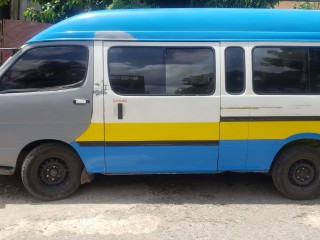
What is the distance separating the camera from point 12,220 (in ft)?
13.6

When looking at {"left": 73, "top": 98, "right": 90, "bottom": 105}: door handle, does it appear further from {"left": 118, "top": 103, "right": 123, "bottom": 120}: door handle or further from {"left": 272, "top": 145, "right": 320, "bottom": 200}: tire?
{"left": 272, "top": 145, "right": 320, "bottom": 200}: tire

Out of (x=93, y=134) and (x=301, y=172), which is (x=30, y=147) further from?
(x=301, y=172)

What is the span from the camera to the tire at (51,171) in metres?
4.55

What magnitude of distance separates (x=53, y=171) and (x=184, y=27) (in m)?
2.26

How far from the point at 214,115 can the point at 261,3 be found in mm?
3623

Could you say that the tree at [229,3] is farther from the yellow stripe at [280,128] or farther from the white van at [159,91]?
the yellow stripe at [280,128]

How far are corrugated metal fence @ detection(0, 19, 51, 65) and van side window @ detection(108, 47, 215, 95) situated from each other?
370 cm

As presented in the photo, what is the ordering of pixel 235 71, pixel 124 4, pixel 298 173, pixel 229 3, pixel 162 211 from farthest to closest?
pixel 229 3, pixel 124 4, pixel 298 173, pixel 235 71, pixel 162 211

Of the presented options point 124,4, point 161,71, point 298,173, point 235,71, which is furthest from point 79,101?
point 124,4

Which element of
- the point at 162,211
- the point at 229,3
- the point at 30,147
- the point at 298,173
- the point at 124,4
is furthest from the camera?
the point at 229,3

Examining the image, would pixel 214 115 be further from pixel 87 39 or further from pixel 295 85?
pixel 87 39

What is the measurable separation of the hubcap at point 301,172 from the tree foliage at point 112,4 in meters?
3.52

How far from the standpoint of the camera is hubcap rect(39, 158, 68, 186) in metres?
4.64

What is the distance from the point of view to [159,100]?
14.6ft
